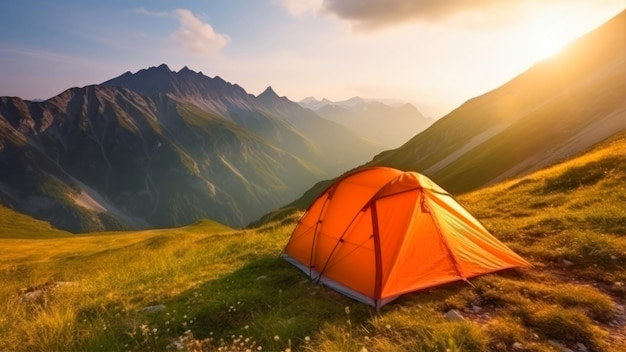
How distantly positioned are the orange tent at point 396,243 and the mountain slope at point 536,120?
38084 millimetres

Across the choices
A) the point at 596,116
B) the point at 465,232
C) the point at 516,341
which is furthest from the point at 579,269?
the point at 596,116

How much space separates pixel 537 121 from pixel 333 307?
226 feet

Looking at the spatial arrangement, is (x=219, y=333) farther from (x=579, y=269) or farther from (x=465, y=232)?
(x=579, y=269)

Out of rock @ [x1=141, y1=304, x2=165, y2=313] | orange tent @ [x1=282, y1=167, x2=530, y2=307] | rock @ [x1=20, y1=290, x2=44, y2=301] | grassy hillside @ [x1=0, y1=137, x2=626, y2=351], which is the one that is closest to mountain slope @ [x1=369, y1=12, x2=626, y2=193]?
grassy hillside @ [x1=0, y1=137, x2=626, y2=351]

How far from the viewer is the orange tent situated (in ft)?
34.2

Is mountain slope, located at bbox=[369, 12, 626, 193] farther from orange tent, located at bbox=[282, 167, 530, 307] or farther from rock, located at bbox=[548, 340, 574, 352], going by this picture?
rock, located at bbox=[548, 340, 574, 352]

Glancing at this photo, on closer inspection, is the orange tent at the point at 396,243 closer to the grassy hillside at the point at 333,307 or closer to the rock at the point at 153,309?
the grassy hillside at the point at 333,307

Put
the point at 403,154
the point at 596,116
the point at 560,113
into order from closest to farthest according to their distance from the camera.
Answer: the point at 596,116 → the point at 560,113 → the point at 403,154

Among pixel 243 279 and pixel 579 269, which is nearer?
pixel 579 269

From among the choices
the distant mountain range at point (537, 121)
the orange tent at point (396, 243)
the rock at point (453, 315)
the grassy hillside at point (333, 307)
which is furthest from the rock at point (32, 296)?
the distant mountain range at point (537, 121)

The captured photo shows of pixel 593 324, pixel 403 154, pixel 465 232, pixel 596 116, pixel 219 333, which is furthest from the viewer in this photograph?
pixel 403 154

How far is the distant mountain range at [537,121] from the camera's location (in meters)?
49.1

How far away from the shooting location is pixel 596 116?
52531mm

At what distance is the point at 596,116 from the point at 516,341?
Answer: 58927 mm
